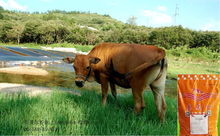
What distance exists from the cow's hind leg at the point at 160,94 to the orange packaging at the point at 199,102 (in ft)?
4.01

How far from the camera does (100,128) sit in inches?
123

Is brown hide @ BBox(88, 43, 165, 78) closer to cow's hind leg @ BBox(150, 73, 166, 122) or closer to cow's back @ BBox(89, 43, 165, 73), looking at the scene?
cow's back @ BBox(89, 43, 165, 73)

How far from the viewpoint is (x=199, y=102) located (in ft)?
8.14

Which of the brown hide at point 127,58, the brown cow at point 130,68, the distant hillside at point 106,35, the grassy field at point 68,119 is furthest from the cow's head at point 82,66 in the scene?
the distant hillside at point 106,35

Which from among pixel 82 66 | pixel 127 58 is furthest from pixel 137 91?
pixel 82 66

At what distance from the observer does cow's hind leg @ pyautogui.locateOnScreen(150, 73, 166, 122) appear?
12.3 ft

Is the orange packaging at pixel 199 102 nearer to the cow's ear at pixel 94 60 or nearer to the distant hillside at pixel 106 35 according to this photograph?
the cow's ear at pixel 94 60

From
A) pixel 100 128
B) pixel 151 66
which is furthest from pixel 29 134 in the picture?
pixel 151 66

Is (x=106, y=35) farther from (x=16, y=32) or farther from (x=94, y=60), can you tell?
(x=94, y=60)

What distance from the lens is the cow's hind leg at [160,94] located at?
3.76 meters

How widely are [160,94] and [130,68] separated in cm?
72

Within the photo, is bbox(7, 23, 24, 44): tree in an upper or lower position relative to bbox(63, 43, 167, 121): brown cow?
upper

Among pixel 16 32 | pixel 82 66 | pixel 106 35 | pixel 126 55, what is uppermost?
pixel 16 32

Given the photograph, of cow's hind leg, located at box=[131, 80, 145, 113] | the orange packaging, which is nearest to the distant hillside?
cow's hind leg, located at box=[131, 80, 145, 113]
